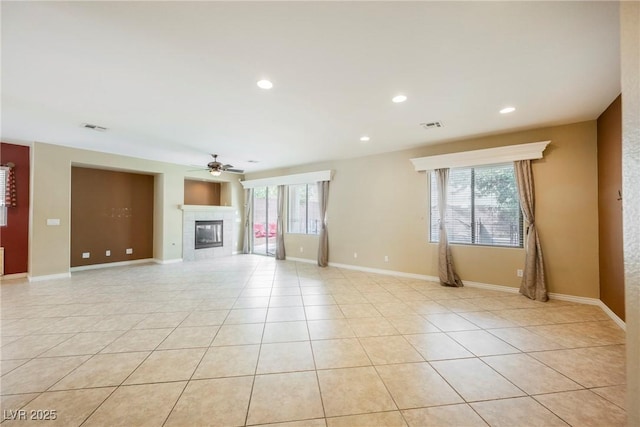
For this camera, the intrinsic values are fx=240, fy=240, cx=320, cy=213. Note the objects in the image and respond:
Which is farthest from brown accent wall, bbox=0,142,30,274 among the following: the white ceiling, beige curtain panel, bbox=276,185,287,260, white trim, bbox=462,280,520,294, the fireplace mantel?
white trim, bbox=462,280,520,294

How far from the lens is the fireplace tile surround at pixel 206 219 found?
7.34 m

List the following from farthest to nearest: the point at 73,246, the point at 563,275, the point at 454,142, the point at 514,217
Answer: the point at 73,246 < the point at 454,142 < the point at 514,217 < the point at 563,275

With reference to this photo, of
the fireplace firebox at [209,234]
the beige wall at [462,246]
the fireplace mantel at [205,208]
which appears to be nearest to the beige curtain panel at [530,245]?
the beige wall at [462,246]

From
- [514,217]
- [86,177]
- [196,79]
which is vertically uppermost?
[196,79]

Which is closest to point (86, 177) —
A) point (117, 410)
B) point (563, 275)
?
point (117, 410)

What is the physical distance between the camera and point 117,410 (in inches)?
67.9

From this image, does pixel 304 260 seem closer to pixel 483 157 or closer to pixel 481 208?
pixel 481 208

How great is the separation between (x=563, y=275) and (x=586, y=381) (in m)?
2.63

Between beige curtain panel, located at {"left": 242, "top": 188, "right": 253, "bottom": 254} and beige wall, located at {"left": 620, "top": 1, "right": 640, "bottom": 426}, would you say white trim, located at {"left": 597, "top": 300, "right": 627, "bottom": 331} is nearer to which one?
beige wall, located at {"left": 620, "top": 1, "right": 640, "bottom": 426}

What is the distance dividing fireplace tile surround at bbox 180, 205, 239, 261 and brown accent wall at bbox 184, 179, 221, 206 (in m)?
0.71

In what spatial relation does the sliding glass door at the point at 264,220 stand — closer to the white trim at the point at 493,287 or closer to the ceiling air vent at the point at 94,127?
the ceiling air vent at the point at 94,127

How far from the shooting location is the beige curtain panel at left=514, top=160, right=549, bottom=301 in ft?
13.0

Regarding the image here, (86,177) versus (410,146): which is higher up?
(410,146)

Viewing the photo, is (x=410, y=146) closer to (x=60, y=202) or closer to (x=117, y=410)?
(x=117, y=410)
